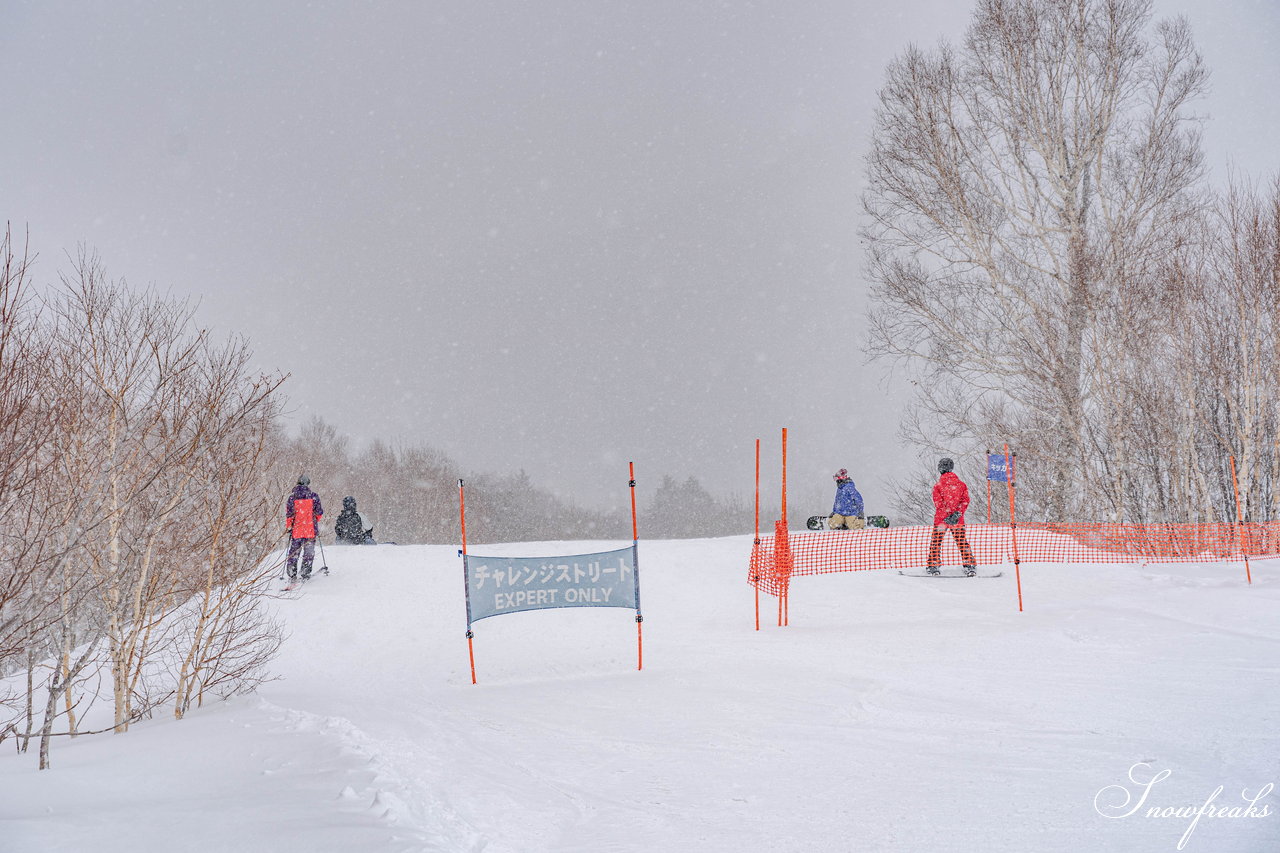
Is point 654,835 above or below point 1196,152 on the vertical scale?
below

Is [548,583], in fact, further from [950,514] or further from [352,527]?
[352,527]

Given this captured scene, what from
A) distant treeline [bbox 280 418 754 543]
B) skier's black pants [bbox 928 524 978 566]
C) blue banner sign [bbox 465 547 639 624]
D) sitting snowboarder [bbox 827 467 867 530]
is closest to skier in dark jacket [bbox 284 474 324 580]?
blue banner sign [bbox 465 547 639 624]

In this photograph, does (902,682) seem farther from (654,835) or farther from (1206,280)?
(1206,280)

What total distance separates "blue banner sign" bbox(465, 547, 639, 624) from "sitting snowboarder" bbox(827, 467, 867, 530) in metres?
6.39

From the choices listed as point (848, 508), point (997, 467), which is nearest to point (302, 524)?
point (848, 508)

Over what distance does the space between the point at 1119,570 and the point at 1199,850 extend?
9.78 meters

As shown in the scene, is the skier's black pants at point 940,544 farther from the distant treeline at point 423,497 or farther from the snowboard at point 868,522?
the distant treeline at point 423,497

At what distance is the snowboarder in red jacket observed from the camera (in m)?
11.4

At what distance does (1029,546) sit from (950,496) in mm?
2973

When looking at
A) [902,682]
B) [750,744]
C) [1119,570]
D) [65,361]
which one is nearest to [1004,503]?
[1119,570]

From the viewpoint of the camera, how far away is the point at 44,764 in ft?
16.5

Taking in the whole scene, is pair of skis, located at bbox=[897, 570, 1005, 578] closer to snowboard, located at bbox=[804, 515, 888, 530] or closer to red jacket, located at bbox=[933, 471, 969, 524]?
red jacket, located at bbox=[933, 471, 969, 524]

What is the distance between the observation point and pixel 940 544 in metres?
12.0

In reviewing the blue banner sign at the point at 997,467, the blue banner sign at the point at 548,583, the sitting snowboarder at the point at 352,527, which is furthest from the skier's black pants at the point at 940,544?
the sitting snowboarder at the point at 352,527
